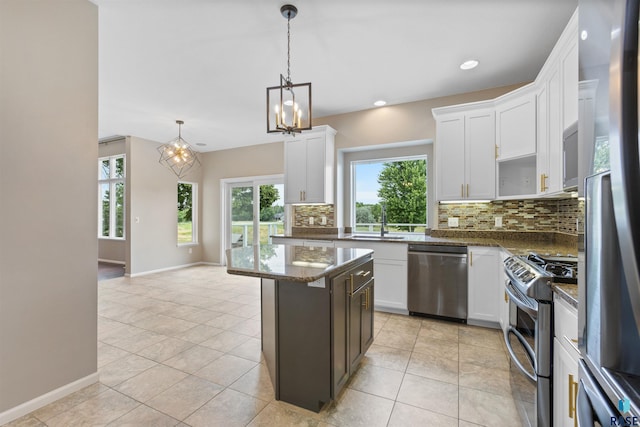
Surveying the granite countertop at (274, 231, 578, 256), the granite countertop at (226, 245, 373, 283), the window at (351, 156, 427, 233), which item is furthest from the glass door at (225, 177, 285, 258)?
the granite countertop at (226, 245, 373, 283)

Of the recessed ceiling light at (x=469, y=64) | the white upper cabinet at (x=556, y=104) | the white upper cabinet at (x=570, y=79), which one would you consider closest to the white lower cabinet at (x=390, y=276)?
the white upper cabinet at (x=556, y=104)

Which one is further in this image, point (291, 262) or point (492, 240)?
point (492, 240)

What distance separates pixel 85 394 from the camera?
1.99 meters

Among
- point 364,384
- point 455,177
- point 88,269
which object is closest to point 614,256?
point 364,384

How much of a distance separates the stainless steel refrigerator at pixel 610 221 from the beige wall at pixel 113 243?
7117 millimetres

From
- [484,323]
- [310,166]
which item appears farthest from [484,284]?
[310,166]

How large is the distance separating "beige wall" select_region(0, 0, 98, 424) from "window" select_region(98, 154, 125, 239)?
4928 millimetres

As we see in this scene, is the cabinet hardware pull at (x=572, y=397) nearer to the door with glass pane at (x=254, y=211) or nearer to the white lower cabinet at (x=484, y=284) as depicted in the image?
the white lower cabinet at (x=484, y=284)

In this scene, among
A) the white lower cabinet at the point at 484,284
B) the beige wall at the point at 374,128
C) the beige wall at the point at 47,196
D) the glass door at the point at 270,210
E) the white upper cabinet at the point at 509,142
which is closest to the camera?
the beige wall at the point at 47,196

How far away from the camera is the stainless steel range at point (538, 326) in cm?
132

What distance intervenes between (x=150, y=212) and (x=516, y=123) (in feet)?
20.7

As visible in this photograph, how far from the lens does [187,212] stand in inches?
273

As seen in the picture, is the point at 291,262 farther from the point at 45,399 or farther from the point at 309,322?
the point at 45,399

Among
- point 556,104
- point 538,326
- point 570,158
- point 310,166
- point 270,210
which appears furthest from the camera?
point 270,210
